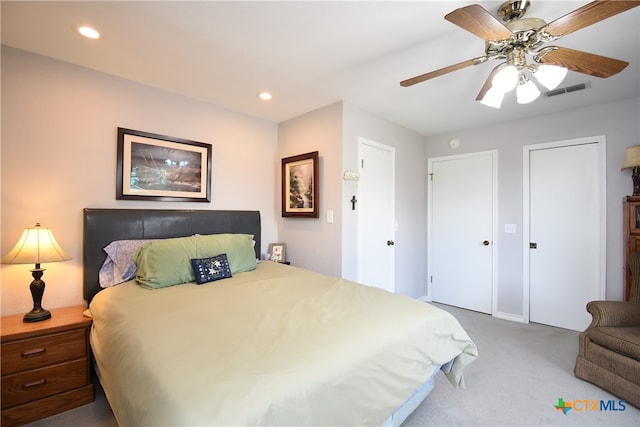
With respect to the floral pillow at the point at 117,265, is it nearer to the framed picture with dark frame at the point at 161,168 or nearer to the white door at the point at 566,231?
the framed picture with dark frame at the point at 161,168

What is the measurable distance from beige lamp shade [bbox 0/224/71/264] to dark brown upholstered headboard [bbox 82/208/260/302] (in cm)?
27

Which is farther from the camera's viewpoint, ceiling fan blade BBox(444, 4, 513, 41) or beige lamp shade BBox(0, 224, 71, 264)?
beige lamp shade BBox(0, 224, 71, 264)

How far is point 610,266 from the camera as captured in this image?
113 inches

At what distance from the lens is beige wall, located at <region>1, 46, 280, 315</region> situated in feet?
6.60

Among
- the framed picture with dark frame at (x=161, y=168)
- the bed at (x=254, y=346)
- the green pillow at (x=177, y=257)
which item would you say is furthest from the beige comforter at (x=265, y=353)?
the framed picture with dark frame at (x=161, y=168)

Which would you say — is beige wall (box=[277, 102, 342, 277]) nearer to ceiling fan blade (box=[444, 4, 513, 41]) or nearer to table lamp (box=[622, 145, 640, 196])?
ceiling fan blade (box=[444, 4, 513, 41])

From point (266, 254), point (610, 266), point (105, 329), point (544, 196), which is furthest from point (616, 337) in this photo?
point (105, 329)

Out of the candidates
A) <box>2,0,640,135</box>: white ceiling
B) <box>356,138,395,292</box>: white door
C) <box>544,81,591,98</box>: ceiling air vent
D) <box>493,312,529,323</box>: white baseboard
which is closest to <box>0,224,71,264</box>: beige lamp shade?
<box>2,0,640,135</box>: white ceiling

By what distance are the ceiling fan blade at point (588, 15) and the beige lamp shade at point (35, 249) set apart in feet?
10.5

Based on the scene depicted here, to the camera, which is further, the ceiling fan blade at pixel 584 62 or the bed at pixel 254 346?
the ceiling fan blade at pixel 584 62

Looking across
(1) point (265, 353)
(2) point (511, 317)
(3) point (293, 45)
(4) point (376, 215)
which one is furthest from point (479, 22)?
(2) point (511, 317)

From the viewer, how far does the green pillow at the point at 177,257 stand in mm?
2090

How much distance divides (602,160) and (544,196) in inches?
23.7

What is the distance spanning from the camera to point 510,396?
6.59ft
